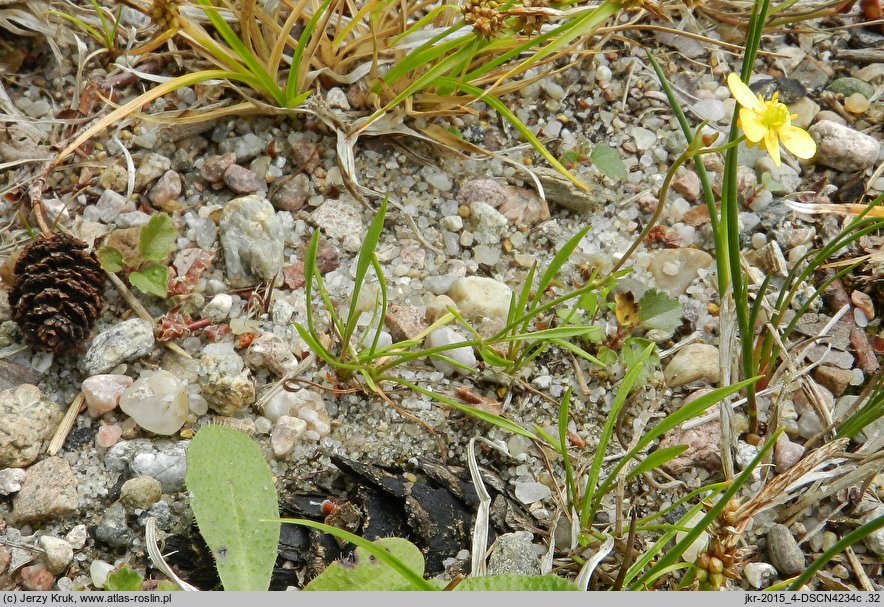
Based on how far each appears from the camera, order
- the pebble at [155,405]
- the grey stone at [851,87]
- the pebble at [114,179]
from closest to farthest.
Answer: the pebble at [155,405] → the pebble at [114,179] → the grey stone at [851,87]

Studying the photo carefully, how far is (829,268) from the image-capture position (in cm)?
213

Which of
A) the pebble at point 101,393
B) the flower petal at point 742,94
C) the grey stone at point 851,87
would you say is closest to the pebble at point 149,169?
the pebble at point 101,393

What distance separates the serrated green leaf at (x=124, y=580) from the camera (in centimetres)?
141

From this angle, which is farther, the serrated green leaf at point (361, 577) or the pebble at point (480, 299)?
the pebble at point (480, 299)

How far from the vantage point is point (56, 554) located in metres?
1.53

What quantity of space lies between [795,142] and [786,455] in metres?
0.82

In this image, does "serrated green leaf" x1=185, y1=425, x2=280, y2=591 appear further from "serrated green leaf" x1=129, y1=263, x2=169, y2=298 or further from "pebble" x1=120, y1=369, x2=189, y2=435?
"serrated green leaf" x1=129, y1=263, x2=169, y2=298

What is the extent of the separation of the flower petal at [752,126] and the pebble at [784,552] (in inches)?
36.9

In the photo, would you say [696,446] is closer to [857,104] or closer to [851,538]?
[851,538]

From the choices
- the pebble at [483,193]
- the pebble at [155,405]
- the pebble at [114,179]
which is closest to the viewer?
the pebble at [155,405]

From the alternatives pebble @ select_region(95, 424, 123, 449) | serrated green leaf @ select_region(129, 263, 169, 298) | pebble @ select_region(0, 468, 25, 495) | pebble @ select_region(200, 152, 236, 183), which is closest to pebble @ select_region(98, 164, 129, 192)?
pebble @ select_region(200, 152, 236, 183)

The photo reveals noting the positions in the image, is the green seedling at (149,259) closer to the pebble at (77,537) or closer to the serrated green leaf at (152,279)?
the serrated green leaf at (152,279)

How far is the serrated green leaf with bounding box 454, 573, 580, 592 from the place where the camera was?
1.37 m

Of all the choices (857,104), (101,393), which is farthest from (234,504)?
(857,104)
